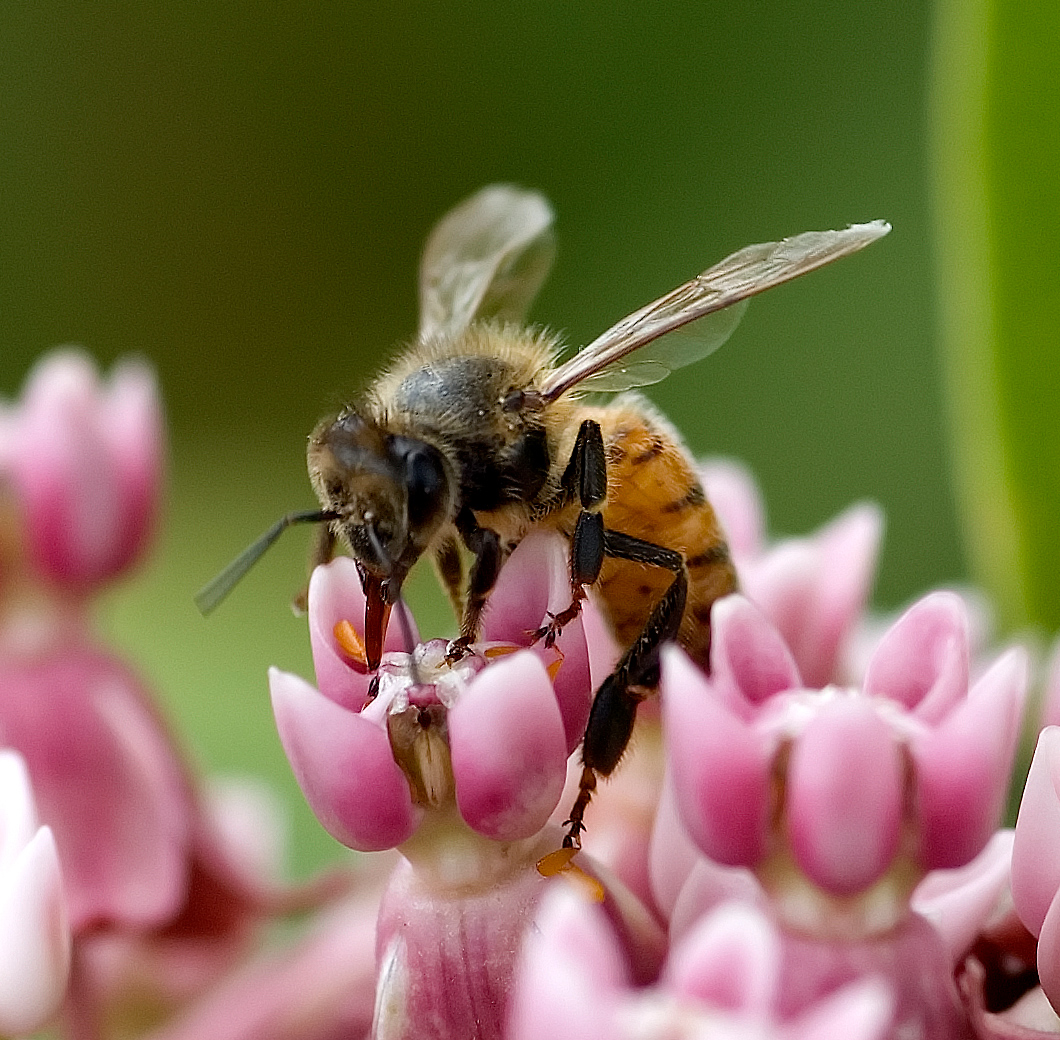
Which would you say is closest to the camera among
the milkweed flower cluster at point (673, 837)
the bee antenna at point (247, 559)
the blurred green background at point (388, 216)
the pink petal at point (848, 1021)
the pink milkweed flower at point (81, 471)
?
the pink petal at point (848, 1021)

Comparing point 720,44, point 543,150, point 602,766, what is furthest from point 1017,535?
point 543,150

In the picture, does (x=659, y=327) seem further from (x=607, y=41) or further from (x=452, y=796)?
(x=607, y=41)

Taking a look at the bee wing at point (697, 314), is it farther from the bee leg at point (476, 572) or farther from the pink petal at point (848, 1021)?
the pink petal at point (848, 1021)

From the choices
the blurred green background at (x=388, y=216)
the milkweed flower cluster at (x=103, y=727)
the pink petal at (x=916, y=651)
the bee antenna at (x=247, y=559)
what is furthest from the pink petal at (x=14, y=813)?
the blurred green background at (x=388, y=216)

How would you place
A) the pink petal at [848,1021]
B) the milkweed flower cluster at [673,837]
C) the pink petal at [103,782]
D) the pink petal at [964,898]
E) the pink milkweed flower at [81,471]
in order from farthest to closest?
the pink milkweed flower at [81,471], the pink petal at [103,782], the pink petal at [964,898], the milkweed flower cluster at [673,837], the pink petal at [848,1021]

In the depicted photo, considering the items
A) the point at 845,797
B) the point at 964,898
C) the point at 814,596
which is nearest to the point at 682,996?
the point at 845,797

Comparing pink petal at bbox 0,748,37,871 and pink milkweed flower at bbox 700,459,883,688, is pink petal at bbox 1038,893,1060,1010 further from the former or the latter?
pink petal at bbox 0,748,37,871
